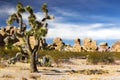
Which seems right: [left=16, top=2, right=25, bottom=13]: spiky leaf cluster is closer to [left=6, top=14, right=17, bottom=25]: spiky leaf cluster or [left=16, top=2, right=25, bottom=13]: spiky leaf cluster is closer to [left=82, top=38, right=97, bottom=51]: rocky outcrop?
[left=6, top=14, right=17, bottom=25]: spiky leaf cluster

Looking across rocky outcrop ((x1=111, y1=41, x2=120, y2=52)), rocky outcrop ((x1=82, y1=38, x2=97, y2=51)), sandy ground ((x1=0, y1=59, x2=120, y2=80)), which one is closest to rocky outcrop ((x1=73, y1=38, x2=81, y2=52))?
rocky outcrop ((x1=82, y1=38, x2=97, y2=51))

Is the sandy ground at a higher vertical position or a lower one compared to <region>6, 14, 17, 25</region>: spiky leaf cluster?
lower

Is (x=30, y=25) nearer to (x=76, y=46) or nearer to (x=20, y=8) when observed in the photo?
(x=20, y=8)

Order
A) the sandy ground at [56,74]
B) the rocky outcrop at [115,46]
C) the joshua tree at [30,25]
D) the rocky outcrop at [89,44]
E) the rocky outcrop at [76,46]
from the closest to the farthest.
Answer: the sandy ground at [56,74], the joshua tree at [30,25], the rocky outcrop at [115,46], the rocky outcrop at [76,46], the rocky outcrop at [89,44]

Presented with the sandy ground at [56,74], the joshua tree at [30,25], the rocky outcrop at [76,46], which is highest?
the rocky outcrop at [76,46]

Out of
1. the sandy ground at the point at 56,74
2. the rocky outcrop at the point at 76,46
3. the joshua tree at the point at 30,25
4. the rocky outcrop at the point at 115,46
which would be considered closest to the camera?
the sandy ground at the point at 56,74

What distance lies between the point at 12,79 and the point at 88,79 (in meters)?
5.79

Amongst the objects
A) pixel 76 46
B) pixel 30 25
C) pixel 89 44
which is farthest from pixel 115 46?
pixel 30 25

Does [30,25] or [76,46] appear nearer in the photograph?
[30,25]

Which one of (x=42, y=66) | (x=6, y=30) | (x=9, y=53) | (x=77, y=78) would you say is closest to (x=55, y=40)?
(x=6, y=30)

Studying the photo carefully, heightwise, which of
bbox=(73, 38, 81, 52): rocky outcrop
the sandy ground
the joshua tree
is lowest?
the sandy ground

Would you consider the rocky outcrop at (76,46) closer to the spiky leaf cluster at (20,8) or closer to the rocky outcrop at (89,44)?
the rocky outcrop at (89,44)

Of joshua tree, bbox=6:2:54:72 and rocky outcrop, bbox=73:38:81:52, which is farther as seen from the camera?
rocky outcrop, bbox=73:38:81:52

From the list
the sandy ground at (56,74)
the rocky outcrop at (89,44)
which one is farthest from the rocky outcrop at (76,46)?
the sandy ground at (56,74)
